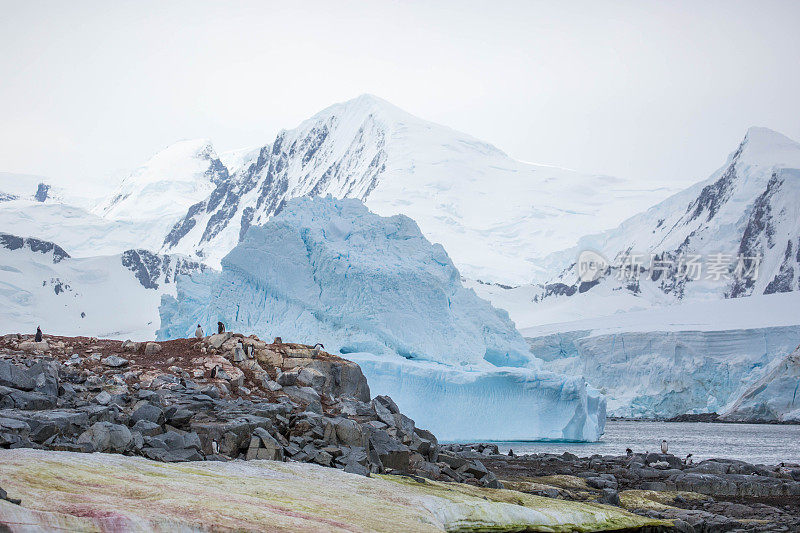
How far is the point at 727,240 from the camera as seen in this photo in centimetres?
6975

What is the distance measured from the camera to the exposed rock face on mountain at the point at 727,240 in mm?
66000

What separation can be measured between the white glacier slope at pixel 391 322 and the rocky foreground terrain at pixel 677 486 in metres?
5.82

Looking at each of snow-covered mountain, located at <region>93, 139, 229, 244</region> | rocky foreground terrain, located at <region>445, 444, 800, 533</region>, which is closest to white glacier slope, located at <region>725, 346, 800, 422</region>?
rocky foreground terrain, located at <region>445, 444, 800, 533</region>

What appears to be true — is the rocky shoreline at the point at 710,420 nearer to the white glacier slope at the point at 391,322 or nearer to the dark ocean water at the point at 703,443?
the dark ocean water at the point at 703,443

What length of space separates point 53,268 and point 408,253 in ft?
238

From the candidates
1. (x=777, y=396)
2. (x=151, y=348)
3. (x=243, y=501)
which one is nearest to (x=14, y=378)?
(x=151, y=348)

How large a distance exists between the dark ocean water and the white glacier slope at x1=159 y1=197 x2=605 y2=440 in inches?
50.8

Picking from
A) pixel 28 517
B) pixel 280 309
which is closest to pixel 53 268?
pixel 280 309

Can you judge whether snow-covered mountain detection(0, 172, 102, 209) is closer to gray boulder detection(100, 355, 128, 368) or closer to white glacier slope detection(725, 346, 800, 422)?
white glacier slope detection(725, 346, 800, 422)

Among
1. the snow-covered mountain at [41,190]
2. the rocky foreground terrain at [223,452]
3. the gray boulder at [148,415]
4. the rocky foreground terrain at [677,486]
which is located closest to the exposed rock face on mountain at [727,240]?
the rocky foreground terrain at [677,486]

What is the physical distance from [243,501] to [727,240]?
68.9 metres

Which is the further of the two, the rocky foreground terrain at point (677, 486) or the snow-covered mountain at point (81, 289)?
the snow-covered mountain at point (81, 289)

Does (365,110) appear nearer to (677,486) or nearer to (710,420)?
(710,420)

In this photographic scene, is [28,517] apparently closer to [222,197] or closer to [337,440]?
[337,440]
